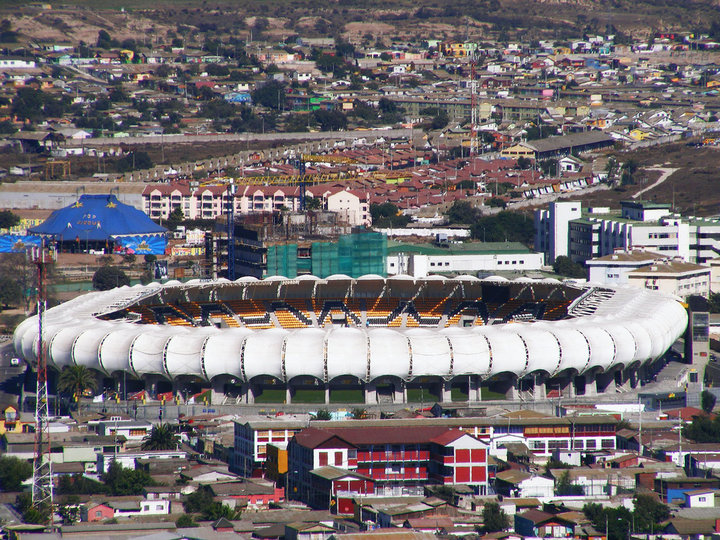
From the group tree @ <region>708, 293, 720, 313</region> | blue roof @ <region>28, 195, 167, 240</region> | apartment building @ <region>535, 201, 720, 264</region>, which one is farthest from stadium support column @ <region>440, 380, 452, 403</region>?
blue roof @ <region>28, 195, 167, 240</region>

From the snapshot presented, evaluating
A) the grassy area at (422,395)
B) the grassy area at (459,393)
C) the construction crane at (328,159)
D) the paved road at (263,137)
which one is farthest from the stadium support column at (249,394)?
the paved road at (263,137)

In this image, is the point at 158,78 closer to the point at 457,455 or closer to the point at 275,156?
the point at 275,156

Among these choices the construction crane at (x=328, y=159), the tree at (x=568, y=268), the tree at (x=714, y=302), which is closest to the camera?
the tree at (x=714, y=302)

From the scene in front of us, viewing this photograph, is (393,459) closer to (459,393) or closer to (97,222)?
(459,393)

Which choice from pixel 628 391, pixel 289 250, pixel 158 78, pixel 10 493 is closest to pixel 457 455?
pixel 10 493

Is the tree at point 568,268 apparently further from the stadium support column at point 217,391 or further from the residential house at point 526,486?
the residential house at point 526,486

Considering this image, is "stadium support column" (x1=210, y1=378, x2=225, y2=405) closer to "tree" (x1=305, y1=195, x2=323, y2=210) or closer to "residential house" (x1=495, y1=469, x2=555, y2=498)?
"residential house" (x1=495, y1=469, x2=555, y2=498)
